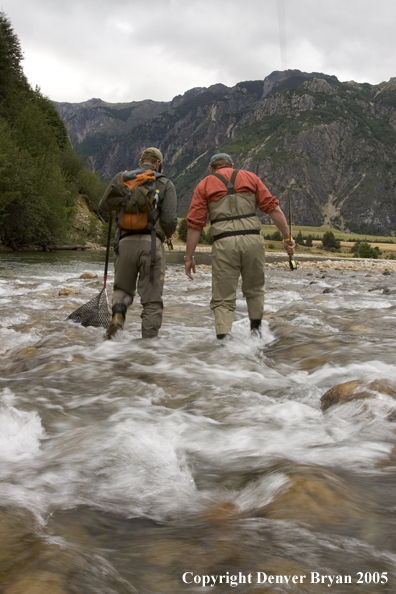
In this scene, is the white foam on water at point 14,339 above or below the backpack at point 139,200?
below

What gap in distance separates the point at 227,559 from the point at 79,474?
1.17 meters

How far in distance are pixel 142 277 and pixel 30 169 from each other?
4003 centimetres

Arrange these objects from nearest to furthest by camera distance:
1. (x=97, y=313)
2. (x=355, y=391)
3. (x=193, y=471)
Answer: (x=193, y=471), (x=355, y=391), (x=97, y=313)

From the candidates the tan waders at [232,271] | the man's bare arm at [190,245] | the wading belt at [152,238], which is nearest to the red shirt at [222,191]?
the man's bare arm at [190,245]

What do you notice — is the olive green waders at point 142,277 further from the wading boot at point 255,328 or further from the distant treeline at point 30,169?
the distant treeline at point 30,169

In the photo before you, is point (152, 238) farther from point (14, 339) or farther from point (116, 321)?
point (14, 339)

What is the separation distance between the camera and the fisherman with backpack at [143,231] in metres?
6.16

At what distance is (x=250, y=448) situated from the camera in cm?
310

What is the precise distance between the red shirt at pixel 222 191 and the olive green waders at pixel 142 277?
736mm

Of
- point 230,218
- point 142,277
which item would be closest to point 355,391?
point 230,218

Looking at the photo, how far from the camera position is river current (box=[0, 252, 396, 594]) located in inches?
70.8

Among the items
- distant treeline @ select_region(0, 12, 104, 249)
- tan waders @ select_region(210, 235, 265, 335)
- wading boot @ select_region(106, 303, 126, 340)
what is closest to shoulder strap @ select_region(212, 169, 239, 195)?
tan waders @ select_region(210, 235, 265, 335)

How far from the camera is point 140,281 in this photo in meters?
6.44

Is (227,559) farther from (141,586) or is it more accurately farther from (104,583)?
(104,583)
